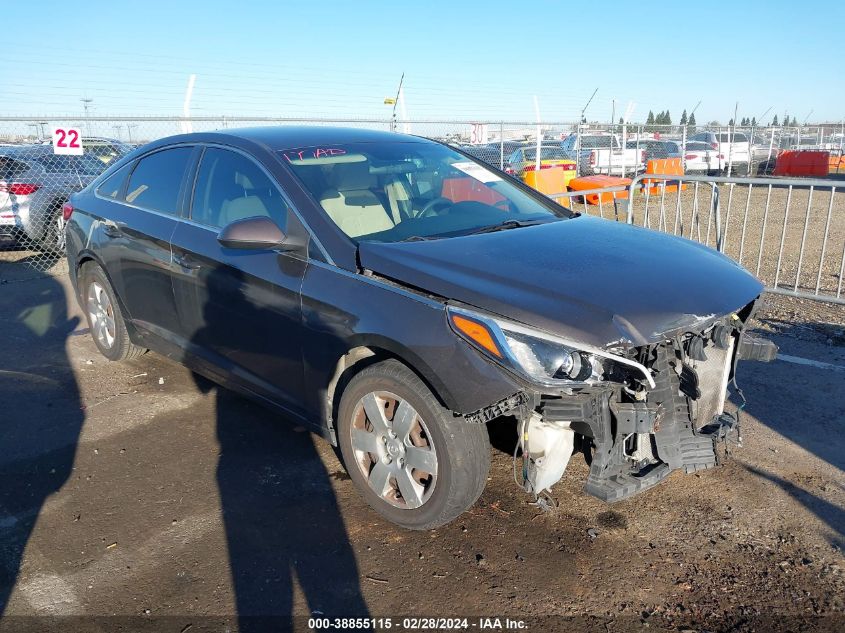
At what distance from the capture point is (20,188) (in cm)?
988

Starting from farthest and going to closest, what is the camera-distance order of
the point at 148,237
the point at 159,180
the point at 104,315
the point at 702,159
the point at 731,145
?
the point at 731,145 < the point at 702,159 < the point at 104,315 < the point at 159,180 < the point at 148,237

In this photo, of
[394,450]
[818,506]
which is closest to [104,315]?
[394,450]

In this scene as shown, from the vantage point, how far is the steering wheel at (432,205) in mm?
3849

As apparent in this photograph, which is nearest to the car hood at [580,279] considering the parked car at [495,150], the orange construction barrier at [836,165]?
the parked car at [495,150]

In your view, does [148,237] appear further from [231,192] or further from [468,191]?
[468,191]

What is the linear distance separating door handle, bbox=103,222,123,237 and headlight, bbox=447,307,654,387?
3.22 metres

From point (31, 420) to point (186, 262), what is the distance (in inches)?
61.8

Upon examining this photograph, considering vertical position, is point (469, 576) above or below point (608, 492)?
below

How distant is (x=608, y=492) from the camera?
291 cm

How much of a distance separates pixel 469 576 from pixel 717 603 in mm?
985

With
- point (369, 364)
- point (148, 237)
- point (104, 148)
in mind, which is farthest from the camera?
point (104, 148)

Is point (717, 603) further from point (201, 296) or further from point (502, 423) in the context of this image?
point (201, 296)

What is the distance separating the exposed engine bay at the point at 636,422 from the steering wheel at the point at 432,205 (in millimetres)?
1361

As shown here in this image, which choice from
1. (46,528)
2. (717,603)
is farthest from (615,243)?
(46,528)
